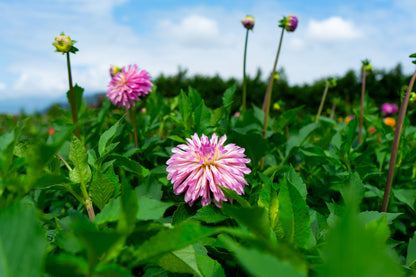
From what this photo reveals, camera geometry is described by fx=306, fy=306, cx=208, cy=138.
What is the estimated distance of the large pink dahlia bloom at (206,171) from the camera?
83 centimetres

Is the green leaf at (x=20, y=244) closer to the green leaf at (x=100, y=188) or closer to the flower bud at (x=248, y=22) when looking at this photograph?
the green leaf at (x=100, y=188)

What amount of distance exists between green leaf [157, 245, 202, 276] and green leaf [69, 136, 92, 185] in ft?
1.04

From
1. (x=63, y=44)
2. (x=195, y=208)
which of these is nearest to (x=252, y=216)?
(x=195, y=208)

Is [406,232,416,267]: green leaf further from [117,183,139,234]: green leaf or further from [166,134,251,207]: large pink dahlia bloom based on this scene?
[117,183,139,234]: green leaf

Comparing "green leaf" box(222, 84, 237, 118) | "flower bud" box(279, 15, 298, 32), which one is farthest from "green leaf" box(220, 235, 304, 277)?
"flower bud" box(279, 15, 298, 32)

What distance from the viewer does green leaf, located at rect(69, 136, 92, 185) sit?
0.79 m

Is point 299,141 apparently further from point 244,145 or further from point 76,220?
point 76,220

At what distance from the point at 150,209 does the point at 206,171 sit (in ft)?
1.00

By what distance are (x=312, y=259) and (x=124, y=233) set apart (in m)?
0.36

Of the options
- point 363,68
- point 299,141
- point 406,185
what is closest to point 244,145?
point 299,141

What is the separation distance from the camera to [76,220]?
40 cm

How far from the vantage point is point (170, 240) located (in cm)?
48

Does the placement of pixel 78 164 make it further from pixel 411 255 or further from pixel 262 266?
pixel 411 255

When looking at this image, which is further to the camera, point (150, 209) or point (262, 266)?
point (150, 209)
